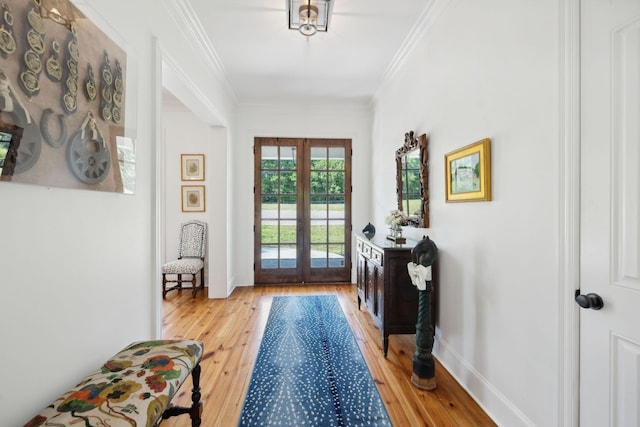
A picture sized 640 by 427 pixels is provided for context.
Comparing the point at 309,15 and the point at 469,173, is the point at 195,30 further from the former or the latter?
the point at 469,173

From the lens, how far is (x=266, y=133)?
457 cm

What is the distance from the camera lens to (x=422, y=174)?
2590 mm

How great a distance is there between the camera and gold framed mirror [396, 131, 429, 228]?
8.41 feet

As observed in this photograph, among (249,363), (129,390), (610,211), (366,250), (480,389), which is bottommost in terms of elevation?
(249,363)

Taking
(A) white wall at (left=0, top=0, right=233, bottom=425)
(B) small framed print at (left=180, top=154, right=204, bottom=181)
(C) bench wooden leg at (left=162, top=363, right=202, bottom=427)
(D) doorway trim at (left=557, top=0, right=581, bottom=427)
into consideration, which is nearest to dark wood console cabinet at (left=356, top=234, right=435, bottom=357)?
(D) doorway trim at (left=557, top=0, right=581, bottom=427)

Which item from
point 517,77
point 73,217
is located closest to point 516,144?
point 517,77

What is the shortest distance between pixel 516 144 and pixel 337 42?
2082 millimetres

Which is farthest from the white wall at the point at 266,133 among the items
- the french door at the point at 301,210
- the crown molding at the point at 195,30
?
the crown molding at the point at 195,30

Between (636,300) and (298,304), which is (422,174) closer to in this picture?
(636,300)

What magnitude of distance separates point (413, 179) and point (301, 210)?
2200 millimetres

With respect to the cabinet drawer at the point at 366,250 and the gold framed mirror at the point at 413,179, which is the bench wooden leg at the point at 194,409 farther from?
the gold framed mirror at the point at 413,179

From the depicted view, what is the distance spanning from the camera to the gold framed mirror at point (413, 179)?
2.56m

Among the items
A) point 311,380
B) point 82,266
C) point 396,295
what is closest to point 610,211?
point 396,295

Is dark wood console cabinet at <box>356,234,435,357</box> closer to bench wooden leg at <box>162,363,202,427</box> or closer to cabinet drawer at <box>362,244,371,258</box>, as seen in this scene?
cabinet drawer at <box>362,244,371,258</box>
